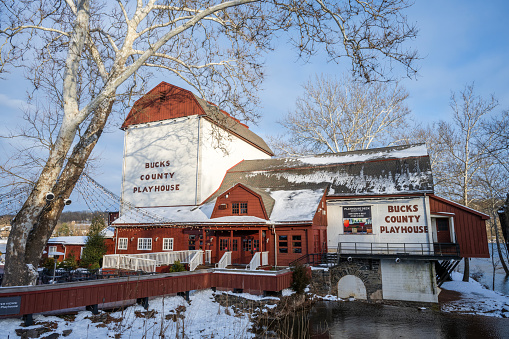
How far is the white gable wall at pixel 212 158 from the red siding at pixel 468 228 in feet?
46.9

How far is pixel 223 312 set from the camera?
1324cm

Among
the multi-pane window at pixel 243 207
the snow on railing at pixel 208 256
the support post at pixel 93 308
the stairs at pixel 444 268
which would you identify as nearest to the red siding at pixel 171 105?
the multi-pane window at pixel 243 207

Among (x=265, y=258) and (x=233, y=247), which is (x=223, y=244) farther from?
(x=265, y=258)

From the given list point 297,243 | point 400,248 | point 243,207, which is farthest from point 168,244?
point 400,248

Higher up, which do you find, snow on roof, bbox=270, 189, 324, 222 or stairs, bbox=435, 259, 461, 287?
snow on roof, bbox=270, 189, 324, 222

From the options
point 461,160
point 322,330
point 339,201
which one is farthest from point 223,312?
point 461,160

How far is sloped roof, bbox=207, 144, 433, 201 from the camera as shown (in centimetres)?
2145

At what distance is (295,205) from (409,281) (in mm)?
7802

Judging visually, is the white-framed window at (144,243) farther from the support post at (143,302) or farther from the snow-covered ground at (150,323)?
the support post at (143,302)

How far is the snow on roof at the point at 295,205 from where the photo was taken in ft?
66.7

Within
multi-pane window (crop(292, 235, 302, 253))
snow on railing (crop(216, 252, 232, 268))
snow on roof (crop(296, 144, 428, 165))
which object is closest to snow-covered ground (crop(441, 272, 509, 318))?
multi-pane window (crop(292, 235, 302, 253))

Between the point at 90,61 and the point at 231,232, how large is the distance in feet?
44.1

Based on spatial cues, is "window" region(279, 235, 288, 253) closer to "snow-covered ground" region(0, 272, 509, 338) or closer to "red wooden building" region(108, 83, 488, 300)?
"red wooden building" region(108, 83, 488, 300)

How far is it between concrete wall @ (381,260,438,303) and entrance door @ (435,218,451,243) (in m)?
3.03
